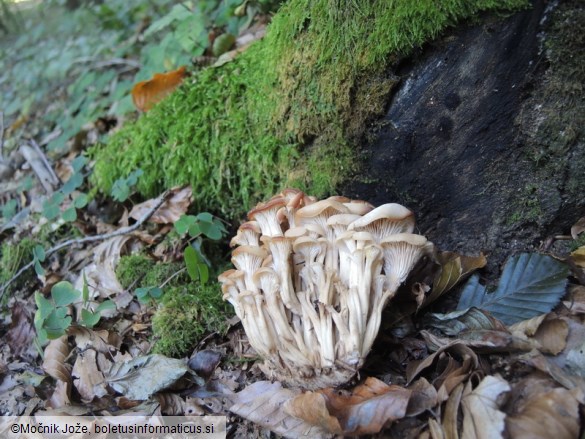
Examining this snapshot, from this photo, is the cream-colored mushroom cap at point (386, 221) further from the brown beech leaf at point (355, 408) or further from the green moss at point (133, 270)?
the green moss at point (133, 270)

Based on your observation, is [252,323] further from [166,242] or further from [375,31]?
[375,31]

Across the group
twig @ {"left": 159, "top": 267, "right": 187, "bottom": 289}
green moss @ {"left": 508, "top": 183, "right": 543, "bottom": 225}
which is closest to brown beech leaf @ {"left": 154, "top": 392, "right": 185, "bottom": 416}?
twig @ {"left": 159, "top": 267, "right": 187, "bottom": 289}

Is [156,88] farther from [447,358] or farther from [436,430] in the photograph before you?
[436,430]

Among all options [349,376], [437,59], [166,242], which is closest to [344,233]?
[349,376]

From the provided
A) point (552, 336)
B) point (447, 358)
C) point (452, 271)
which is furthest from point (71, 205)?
point (552, 336)

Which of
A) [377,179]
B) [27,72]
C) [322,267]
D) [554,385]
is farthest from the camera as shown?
[27,72]

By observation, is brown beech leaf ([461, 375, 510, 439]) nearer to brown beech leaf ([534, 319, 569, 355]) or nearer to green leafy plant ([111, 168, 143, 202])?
brown beech leaf ([534, 319, 569, 355])

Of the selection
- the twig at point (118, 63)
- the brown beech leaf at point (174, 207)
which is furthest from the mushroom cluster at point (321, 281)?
the twig at point (118, 63)
